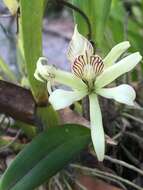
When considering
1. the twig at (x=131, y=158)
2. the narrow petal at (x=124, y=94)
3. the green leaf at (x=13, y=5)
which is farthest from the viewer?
the twig at (x=131, y=158)

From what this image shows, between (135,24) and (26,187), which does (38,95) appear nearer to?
(26,187)

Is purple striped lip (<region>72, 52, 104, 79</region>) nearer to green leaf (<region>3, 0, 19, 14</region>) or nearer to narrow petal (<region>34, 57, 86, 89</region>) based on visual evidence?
narrow petal (<region>34, 57, 86, 89</region>)

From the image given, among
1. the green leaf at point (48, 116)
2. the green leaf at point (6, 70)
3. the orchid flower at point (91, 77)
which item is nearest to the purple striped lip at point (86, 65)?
the orchid flower at point (91, 77)

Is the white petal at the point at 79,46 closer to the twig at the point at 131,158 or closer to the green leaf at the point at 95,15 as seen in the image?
the green leaf at the point at 95,15

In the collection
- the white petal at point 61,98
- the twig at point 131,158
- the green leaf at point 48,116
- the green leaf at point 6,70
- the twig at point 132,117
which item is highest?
the white petal at point 61,98

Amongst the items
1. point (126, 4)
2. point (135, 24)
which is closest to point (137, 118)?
point (135, 24)

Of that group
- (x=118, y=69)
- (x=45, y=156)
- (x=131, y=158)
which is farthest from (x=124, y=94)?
(x=131, y=158)

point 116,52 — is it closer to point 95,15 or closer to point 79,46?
point 79,46
